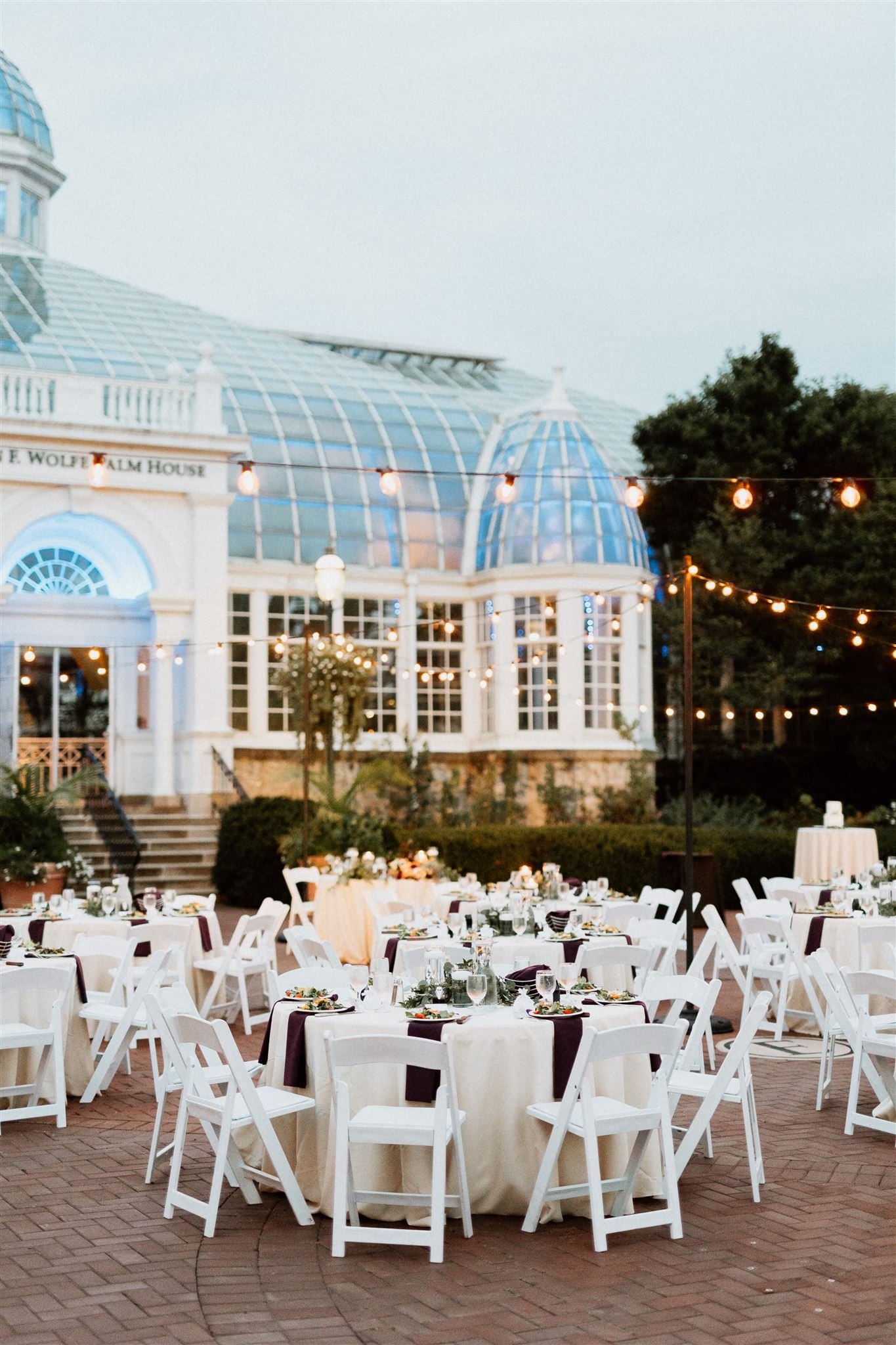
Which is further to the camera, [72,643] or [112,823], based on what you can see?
[72,643]

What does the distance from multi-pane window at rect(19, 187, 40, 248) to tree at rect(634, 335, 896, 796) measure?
41.0 ft

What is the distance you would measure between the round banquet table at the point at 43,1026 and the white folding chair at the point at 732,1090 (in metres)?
3.34

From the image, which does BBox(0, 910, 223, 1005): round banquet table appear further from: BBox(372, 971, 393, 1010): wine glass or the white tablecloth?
BBox(372, 971, 393, 1010): wine glass

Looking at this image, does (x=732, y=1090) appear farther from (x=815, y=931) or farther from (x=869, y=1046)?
(x=815, y=931)

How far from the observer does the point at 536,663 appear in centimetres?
2284

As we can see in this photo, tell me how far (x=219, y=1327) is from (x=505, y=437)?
21723 mm

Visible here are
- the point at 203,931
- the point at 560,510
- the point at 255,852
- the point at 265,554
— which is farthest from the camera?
the point at 560,510

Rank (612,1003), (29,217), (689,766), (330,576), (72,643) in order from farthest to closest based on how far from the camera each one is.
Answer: (29,217) → (72,643) → (330,576) → (689,766) → (612,1003)

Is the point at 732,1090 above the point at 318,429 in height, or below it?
below

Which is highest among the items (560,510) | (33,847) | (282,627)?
(560,510)

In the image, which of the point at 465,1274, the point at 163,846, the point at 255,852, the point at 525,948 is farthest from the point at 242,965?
the point at 163,846

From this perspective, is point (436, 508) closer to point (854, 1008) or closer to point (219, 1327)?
point (854, 1008)

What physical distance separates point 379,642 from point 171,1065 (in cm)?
1648

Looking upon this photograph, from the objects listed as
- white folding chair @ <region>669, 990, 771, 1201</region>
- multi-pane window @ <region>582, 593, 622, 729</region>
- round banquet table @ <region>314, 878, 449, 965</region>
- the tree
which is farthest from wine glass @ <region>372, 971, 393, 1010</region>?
the tree
